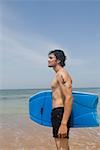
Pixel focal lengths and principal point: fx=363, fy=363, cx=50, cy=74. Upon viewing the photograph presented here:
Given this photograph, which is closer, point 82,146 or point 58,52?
point 58,52

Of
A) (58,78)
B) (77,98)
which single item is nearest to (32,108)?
(77,98)

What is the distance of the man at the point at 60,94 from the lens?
387 cm

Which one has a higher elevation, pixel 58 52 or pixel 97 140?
pixel 58 52

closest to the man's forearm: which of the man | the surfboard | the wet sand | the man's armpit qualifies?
the man

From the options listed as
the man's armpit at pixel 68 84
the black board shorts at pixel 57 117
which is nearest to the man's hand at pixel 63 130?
the black board shorts at pixel 57 117

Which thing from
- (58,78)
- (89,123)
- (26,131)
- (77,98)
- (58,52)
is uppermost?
(58,52)

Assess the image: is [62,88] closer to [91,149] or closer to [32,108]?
[32,108]

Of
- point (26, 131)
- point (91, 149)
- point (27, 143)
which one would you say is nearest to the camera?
point (91, 149)

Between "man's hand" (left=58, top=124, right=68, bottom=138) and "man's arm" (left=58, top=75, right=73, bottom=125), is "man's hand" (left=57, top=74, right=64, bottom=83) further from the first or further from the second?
"man's hand" (left=58, top=124, right=68, bottom=138)

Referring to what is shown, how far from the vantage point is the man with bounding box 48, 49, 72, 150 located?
3871 mm

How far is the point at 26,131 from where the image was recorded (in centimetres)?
971

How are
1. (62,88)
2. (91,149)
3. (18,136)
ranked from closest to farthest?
(62,88), (91,149), (18,136)

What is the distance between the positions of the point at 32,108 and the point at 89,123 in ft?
2.79

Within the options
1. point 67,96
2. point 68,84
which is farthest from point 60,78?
point 67,96
